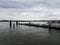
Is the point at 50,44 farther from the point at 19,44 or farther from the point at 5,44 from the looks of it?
the point at 5,44

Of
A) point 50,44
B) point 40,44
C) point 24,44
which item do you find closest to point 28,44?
point 24,44

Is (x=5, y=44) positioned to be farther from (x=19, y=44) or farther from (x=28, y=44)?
(x=28, y=44)

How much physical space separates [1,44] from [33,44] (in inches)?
181

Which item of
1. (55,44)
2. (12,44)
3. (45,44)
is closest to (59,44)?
(55,44)

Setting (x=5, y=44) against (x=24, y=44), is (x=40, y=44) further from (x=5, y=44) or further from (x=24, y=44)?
(x=5, y=44)

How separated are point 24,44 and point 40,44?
2.31 meters

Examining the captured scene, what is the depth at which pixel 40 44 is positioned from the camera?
14445 millimetres

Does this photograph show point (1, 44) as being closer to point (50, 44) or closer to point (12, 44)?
point (12, 44)

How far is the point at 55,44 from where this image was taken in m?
14.2

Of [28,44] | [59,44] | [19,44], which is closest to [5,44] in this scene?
[19,44]

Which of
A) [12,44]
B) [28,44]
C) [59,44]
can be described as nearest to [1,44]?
[12,44]

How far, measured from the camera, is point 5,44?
14.3m

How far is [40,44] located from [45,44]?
0.71 meters

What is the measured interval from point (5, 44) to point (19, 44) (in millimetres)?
1995
